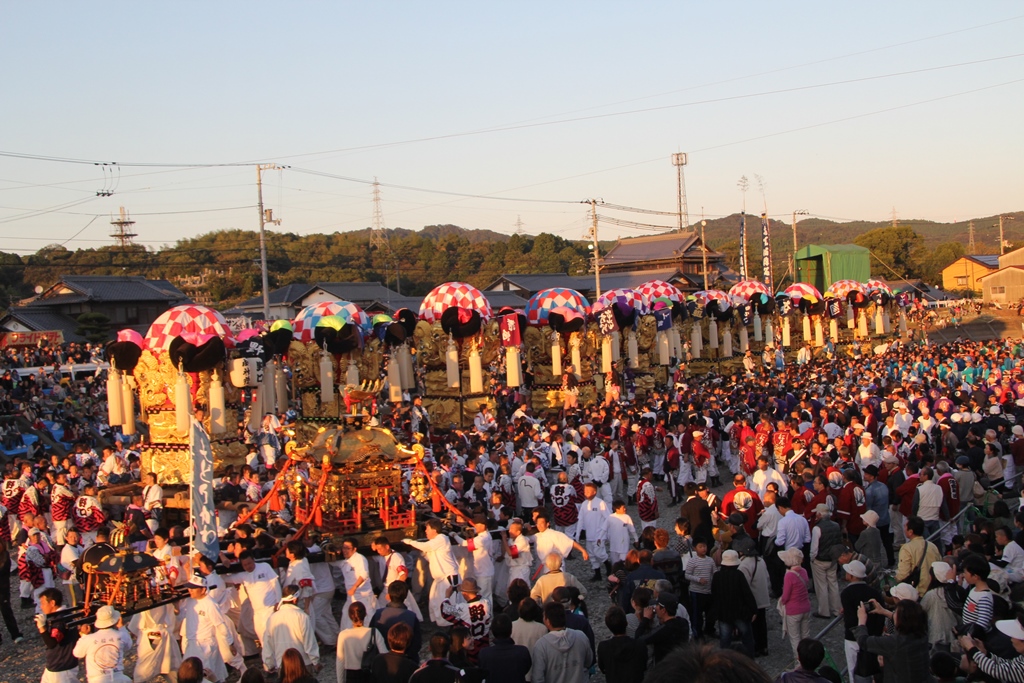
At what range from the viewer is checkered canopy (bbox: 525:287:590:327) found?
882 inches

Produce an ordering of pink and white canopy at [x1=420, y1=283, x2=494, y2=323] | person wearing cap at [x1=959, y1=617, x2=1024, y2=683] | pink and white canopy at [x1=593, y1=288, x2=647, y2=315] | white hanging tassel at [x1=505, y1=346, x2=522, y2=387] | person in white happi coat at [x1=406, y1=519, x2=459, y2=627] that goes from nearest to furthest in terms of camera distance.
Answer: person wearing cap at [x1=959, y1=617, x2=1024, y2=683]
person in white happi coat at [x1=406, y1=519, x2=459, y2=627]
white hanging tassel at [x1=505, y1=346, x2=522, y2=387]
pink and white canopy at [x1=420, y1=283, x2=494, y2=323]
pink and white canopy at [x1=593, y1=288, x2=647, y2=315]

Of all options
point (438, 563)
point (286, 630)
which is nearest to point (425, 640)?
point (438, 563)

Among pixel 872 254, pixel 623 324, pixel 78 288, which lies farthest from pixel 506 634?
pixel 872 254

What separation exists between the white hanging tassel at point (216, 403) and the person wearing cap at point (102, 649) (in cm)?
866

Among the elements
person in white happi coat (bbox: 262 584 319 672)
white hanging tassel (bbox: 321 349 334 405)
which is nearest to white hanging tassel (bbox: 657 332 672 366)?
white hanging tassel (bbox: 321 349 334 405)

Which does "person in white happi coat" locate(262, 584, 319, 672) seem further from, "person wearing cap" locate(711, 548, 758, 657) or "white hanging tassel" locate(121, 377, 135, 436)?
"white hanging tassel" locate(121, 377, 135, 436)

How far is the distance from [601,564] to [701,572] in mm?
2804

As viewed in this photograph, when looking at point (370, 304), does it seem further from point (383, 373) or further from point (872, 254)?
point (872, 254)

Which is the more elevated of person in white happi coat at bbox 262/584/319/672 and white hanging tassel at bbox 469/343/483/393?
white hanging tassel at bbox 469/343/483/393

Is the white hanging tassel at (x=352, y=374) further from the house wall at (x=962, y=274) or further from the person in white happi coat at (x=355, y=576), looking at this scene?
the house wall at (x=962, y=274)

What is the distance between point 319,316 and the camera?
1855 centimetres

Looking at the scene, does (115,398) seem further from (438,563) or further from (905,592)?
(905,592)

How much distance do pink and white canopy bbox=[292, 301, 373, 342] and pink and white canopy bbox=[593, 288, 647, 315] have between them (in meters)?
7.06

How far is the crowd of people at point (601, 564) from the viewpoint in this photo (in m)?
6.54
